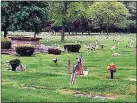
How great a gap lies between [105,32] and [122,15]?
15.0 metres

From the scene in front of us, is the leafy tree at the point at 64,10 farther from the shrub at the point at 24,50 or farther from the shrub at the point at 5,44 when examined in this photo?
the shrub at the point at 24,50

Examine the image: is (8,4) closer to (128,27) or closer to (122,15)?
(122,15)

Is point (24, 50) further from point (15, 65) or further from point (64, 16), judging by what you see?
point (64, 16)

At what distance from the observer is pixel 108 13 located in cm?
10112

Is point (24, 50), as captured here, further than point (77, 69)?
Yes

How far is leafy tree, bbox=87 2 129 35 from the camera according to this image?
10079cm

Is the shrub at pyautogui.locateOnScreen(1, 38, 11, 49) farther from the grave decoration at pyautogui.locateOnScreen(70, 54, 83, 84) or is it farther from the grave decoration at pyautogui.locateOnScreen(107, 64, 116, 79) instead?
the grave decoration at pyautogui.locateOnScreen(107, 64, 116, 79)

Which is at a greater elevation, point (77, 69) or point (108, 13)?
point (108, 13)

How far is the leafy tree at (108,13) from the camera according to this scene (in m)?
101

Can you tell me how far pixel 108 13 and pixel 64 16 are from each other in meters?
24.9

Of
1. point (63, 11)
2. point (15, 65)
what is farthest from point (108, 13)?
point (15, 65)

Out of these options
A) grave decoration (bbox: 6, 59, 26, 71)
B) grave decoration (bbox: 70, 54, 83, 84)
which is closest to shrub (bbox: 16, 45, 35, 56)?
grave decoration (bbox: 6, 59, 26, 71)

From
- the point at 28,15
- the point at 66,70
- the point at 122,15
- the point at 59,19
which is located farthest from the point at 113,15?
the point at 66,70

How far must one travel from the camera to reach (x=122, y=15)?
347 feet
